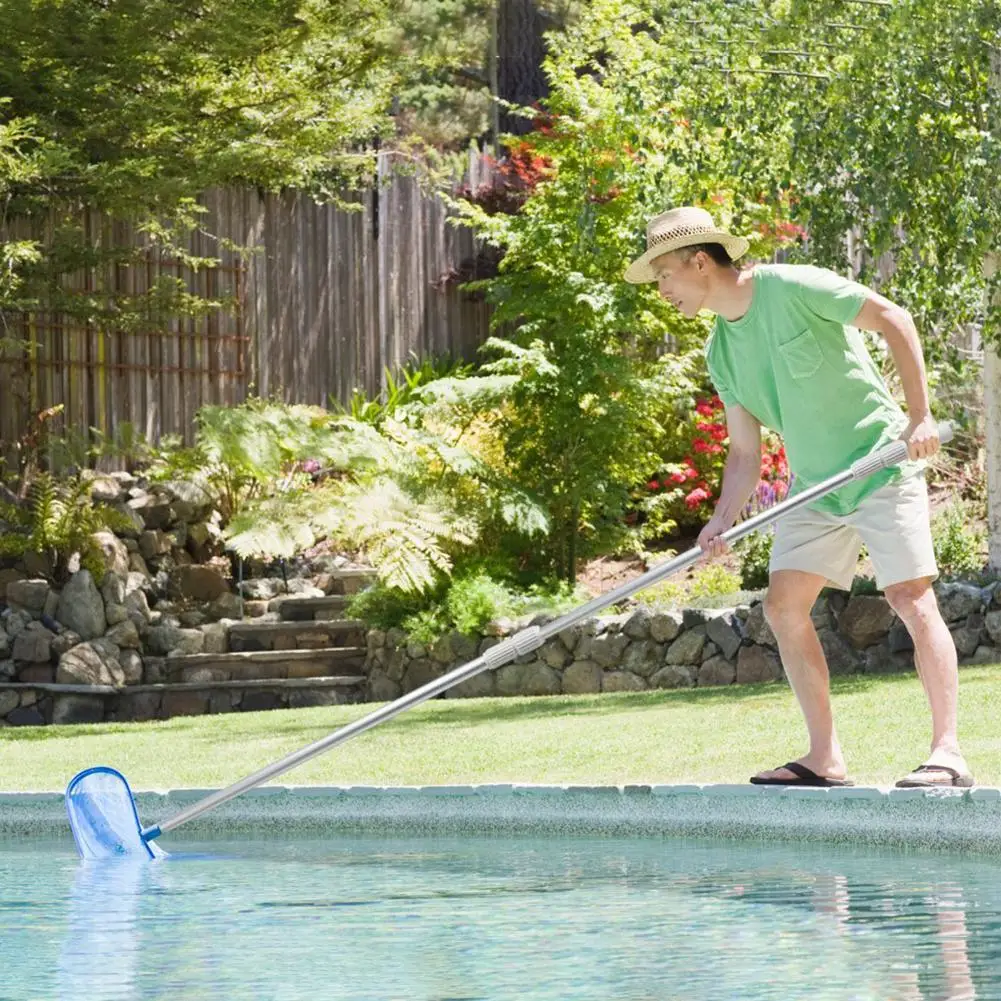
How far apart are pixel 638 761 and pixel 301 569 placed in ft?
22.0

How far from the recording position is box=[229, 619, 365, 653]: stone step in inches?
460

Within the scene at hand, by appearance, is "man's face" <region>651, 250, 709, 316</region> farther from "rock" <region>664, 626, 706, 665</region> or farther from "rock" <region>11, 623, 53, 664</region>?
"rock" <region>11, 623, 53, 664</region>

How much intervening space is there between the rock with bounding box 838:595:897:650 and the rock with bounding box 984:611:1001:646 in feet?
1.66

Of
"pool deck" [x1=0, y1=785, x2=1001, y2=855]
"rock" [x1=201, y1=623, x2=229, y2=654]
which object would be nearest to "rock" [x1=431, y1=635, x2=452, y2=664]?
"rock" [x1=201, y1=623, x2=229, y2=654]

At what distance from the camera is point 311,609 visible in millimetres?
12016

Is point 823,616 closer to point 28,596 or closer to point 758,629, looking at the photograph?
point 758,629

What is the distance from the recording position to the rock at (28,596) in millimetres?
11625

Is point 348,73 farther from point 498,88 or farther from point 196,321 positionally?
point 498,88

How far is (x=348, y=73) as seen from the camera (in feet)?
40.8

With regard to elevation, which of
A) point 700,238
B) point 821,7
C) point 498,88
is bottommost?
point 700,238

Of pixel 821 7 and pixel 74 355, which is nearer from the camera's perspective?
pixel 821 7

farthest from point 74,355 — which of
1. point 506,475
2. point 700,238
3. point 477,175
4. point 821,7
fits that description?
point 700,238

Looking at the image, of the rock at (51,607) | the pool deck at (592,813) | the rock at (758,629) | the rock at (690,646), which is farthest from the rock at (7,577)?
the pool deck at (592,813)

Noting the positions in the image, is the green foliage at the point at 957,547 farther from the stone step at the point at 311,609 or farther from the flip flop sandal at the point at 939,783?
the flip flop sandal at the point at 939,783
